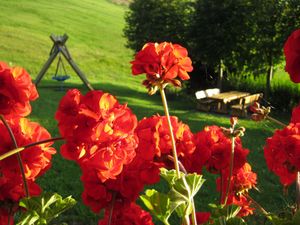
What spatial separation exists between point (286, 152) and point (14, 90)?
2.40 ft

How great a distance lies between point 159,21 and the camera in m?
15.3

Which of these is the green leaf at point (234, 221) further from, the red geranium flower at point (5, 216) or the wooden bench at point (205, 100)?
the wooden bench at point (205, 100)

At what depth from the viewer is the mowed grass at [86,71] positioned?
219 inches

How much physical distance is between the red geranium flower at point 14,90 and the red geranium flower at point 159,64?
270mm

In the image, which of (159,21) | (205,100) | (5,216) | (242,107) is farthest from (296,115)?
(159,21)

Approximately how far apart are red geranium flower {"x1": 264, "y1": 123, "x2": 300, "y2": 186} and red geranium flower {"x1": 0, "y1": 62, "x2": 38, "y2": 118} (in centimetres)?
68

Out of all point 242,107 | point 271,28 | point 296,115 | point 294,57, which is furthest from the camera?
point 271,28

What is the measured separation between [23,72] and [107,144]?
1.15 ft

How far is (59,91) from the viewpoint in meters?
14.2

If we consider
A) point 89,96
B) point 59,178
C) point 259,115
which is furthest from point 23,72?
point 59,178

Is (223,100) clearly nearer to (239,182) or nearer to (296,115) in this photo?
(239,182)

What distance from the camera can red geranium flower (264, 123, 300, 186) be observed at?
1.44m

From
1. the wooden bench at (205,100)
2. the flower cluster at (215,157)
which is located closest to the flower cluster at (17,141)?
the flower cluster at (215,157)

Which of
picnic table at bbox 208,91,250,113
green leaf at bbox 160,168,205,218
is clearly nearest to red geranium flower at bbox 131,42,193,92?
green leaf at bbox 160,168,205,218
